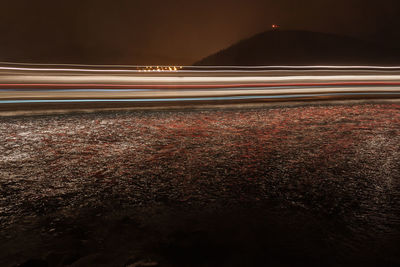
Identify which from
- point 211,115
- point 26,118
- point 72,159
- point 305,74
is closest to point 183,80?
point 211,115

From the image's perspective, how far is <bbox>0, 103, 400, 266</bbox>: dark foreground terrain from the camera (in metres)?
2.69

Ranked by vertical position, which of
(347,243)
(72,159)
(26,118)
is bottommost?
(347,243)

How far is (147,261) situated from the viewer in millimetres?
2557

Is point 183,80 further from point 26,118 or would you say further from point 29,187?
point 29,187

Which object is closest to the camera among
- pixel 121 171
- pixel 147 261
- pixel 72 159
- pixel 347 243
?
pixel 147 261

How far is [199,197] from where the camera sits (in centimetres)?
376

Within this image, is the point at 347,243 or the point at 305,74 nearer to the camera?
the point at 347,243

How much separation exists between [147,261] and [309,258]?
1124 millimetres

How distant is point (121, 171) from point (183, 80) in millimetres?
8449

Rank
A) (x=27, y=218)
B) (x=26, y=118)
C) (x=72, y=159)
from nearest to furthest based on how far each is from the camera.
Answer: (x=27, y=218), (x=72, y=159), (x=26, y=118)

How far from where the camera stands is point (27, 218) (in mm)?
3232

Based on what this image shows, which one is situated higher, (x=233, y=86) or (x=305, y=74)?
(x=305, y=74)

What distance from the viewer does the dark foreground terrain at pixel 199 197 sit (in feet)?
8.83

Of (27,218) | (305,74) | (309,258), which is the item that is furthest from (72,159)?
(305,74)
